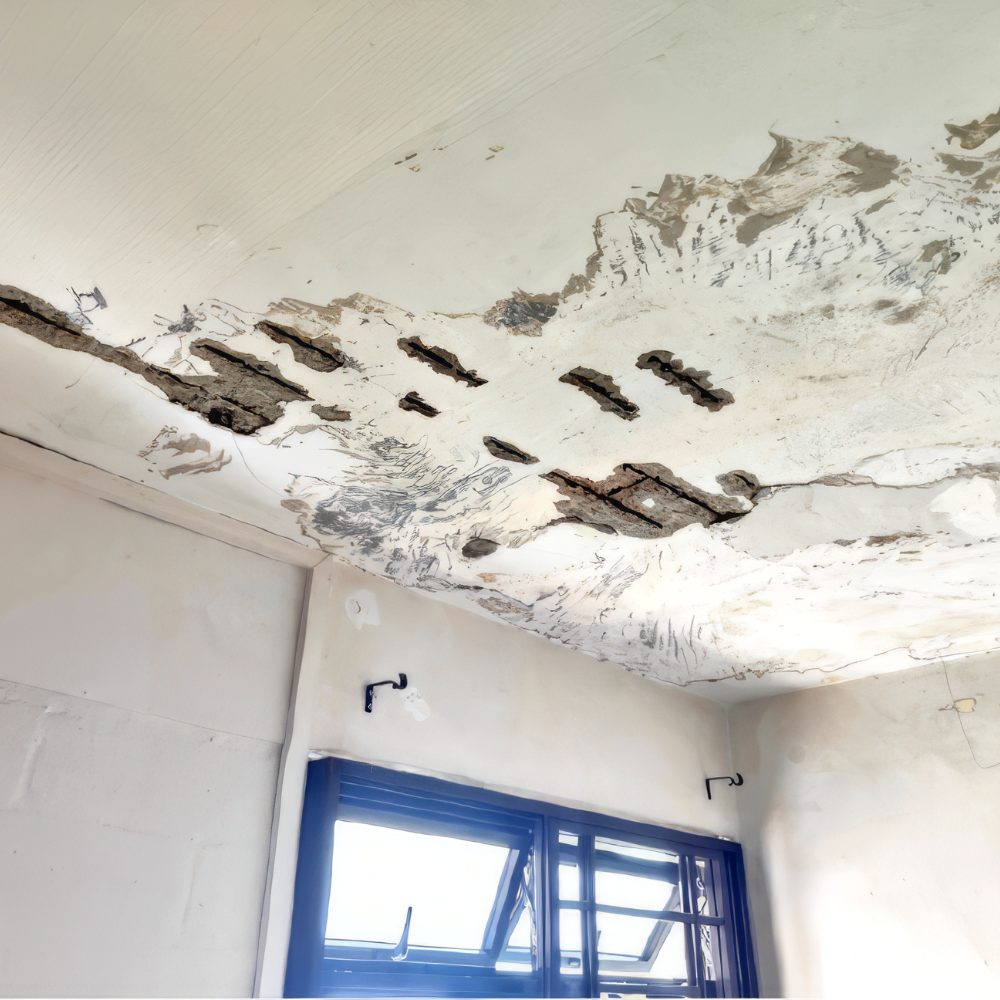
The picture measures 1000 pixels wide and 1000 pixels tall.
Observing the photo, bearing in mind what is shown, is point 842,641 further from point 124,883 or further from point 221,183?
point 221,183

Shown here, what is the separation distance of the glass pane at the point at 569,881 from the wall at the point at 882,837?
1.02 m

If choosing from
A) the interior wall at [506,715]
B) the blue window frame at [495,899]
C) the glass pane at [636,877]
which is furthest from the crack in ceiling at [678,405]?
the glass pane at [636,877]

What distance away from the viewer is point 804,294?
1665mm

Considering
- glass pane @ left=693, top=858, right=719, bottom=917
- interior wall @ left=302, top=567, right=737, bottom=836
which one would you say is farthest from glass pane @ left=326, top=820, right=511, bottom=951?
glass pane @ left=693, top=858, right=719, bottom=917

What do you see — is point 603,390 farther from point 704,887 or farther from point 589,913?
point 704,887

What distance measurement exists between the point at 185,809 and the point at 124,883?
0.22 metres

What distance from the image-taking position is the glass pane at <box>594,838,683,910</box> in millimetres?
3271

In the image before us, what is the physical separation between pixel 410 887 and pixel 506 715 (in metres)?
0.67

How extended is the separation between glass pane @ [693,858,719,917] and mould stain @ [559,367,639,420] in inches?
94.1

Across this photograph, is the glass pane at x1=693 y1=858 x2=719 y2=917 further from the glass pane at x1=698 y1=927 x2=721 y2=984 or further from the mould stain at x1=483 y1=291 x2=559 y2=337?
the mould stain at x1=483 y1=291 x2=559 y2=337

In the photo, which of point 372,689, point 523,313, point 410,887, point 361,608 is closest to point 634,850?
point 410,887

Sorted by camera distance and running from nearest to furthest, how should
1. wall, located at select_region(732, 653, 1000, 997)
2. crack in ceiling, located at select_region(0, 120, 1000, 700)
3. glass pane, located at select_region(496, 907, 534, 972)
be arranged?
crack in ceiling, located at select_region(0, 120, 1000, 700)
glass pane, located at select_region(496, 907, 534, 972)
wall, located at select_region(732, 653, 1000, 997)

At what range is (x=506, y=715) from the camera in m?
3.09

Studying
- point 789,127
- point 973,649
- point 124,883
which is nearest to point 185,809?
point 124,883
